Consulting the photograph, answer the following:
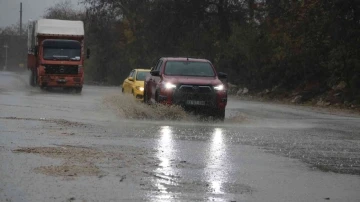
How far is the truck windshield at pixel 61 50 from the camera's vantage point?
36688 mm

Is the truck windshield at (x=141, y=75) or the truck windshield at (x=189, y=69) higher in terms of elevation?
the truck windshield at (x=189, y=69)

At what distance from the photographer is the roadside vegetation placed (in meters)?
33.8

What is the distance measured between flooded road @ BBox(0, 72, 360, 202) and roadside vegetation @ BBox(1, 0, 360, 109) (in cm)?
1568

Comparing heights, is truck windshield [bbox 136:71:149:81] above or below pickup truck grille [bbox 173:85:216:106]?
below

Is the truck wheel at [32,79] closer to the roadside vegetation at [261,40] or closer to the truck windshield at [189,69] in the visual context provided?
the roadside vegetation at [261,40]

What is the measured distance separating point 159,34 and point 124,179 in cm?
4616

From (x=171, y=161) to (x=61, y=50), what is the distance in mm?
27159

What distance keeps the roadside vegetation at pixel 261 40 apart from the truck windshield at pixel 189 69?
482 inches

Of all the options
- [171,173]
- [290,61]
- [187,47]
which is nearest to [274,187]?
[171,173]

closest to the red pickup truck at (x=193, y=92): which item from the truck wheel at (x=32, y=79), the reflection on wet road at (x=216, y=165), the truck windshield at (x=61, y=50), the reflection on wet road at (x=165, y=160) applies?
the reflection on wet road at (x=165, y=160)

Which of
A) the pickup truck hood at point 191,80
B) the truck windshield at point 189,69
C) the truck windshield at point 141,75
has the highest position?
the truck windshield at point 189,69

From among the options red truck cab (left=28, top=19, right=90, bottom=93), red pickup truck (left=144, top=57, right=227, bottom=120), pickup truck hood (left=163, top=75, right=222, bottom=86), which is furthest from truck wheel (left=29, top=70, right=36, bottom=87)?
pickup truck hood (left=163, top=75, right=222, bottom=86)

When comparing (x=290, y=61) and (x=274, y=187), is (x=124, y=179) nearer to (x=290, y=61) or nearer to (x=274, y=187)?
(x=274, y=187)

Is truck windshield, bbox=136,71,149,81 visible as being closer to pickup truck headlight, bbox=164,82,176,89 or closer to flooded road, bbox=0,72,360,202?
pickup truck headlight, bbox=164,82,176,89
